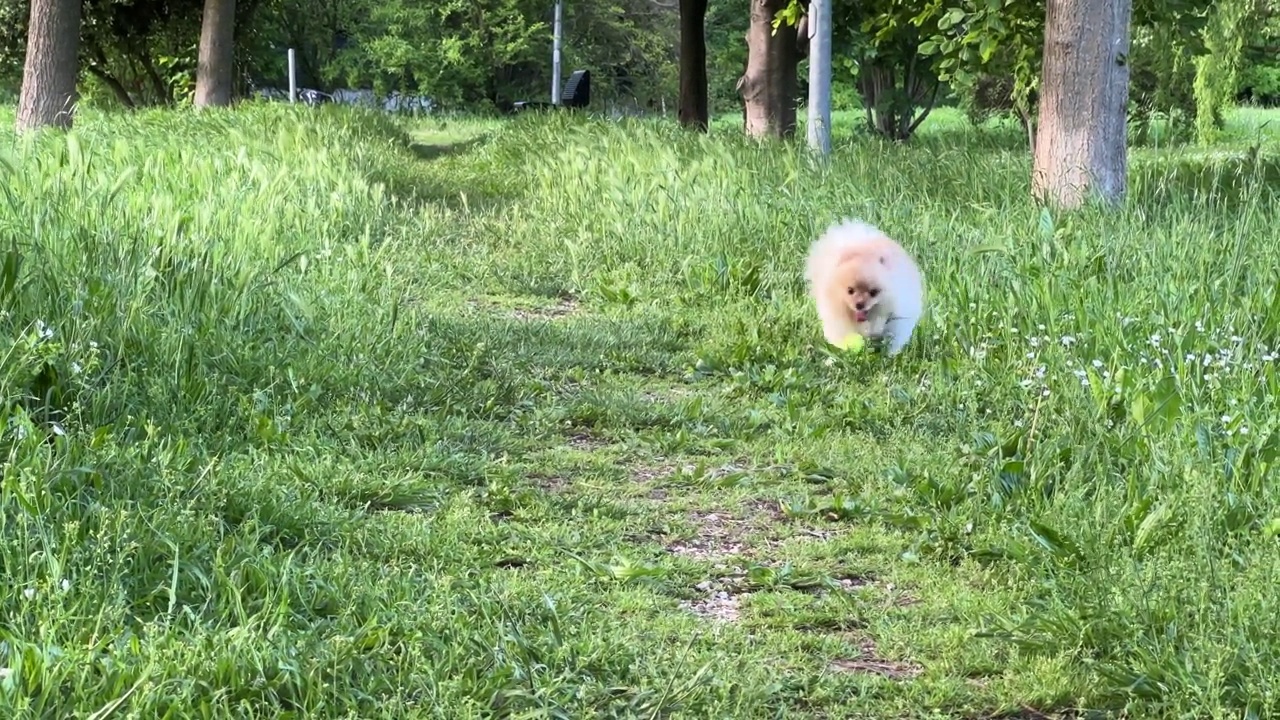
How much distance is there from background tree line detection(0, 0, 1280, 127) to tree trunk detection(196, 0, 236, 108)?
14.9 ft

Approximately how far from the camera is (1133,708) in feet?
8.11

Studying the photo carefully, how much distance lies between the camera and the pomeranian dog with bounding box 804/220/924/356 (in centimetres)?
516

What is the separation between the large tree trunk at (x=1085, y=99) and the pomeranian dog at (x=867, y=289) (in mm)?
2249

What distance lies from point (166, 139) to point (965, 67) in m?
6.98

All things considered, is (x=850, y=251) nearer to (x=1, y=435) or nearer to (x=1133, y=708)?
(x=1133, y=708)

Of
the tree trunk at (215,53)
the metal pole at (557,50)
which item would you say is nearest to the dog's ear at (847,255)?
the tree trunk at (215,53)

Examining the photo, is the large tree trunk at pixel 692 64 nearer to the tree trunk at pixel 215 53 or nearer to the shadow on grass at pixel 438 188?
the shadow on grass at pixel 438 188

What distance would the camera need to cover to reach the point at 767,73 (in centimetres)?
1402

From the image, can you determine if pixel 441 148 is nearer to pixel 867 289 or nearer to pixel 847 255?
pixel 847 255

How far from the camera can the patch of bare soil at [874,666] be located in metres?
2.69

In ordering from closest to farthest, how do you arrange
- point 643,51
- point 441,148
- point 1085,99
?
point 1085,99 → point 441,148 → point 643,51

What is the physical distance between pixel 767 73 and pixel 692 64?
4.08 metres

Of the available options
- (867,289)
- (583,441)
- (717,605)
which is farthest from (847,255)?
(717,605)

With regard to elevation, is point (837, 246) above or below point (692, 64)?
below
